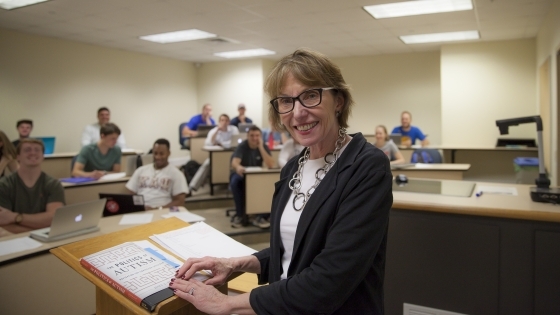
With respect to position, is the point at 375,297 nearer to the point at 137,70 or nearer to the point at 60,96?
the point at 60,96

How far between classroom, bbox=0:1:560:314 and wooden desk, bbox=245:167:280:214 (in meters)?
1.56

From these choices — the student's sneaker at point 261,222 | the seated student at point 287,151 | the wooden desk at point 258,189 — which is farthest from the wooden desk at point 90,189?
the seated student at point 287,151

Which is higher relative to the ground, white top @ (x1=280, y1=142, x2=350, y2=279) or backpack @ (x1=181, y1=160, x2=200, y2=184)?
white top @ (x1=280, y1=142, x2=350, y2=279)

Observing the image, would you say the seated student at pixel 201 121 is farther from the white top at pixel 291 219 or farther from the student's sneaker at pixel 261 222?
the white top at pixel 291 219

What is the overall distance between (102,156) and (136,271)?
12.9 feet

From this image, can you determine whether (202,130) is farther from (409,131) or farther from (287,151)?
(409,131)

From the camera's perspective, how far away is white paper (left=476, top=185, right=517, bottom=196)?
7.23 feet

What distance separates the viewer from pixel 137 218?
282cm

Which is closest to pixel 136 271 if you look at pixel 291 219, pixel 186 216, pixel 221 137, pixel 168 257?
pixel 168 257

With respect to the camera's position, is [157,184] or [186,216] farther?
[157,184]

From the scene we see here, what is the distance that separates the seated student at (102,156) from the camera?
437cm

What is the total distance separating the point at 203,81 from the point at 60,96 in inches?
144

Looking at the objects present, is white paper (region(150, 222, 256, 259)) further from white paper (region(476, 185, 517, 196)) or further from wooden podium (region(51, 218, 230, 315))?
white paper (region(476, 185, 517, 196))

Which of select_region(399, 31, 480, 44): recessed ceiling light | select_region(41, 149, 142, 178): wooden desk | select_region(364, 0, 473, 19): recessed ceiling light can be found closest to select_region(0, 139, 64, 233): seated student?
select_region(41, 149, 142, 178): wooden desk
